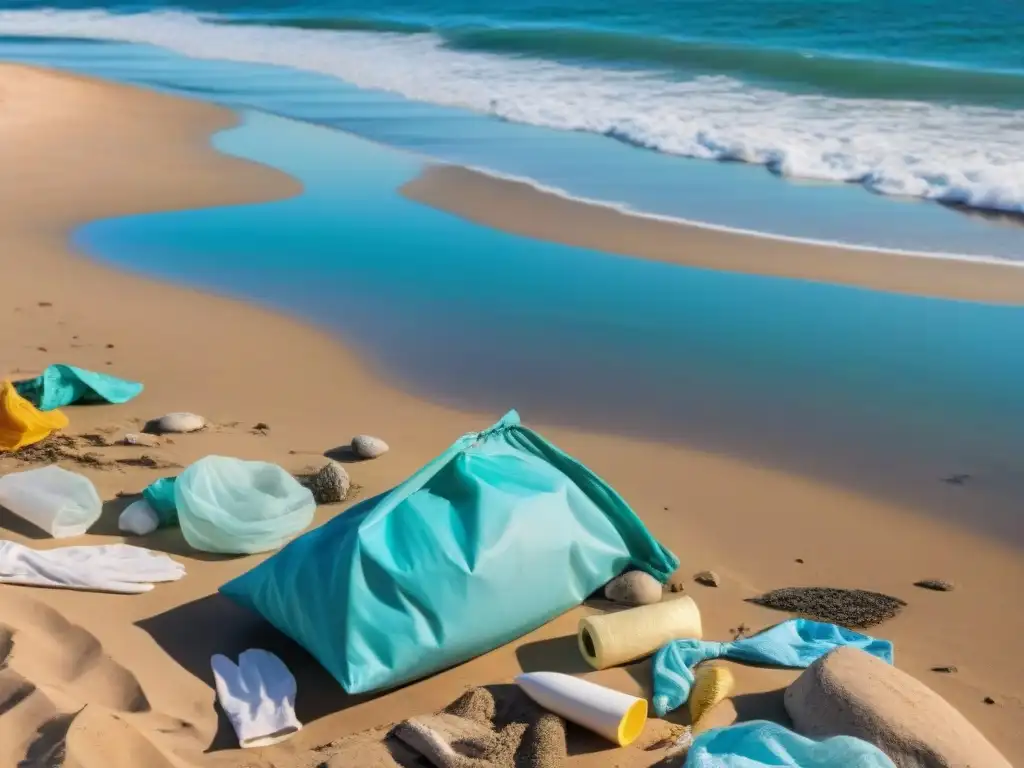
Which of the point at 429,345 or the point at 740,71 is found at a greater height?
the point at 740,71

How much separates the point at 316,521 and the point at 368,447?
2.35 ft

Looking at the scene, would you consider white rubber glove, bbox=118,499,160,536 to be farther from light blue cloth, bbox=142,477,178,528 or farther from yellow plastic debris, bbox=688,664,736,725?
yellow plastic debris, bbox=688,664,736,725

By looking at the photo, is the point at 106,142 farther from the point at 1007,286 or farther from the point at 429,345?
the point at 1007,286

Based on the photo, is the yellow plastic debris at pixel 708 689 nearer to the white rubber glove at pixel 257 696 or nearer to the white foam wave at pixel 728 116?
the white rubber glove at pixel 257 696

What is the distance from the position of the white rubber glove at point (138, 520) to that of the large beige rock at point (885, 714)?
8.36ft

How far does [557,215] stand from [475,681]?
6.58 metres

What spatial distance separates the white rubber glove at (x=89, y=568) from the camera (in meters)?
4.17

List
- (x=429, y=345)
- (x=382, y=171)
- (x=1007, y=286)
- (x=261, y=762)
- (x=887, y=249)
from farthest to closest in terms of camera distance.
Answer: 1. (x=382, y=171)
2. (x=887, y=249)
3. (x=1007, y=286)
4. (x=429, y=345)
5. (x=261, y=762)

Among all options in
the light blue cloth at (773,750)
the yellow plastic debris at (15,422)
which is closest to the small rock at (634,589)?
the light blue cloth at (773,750)

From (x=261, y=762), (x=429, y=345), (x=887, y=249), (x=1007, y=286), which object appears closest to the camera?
(x=261, y=762)

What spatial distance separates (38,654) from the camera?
369cm

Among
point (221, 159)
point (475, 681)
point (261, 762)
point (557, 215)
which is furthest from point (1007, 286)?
point (221, 159)

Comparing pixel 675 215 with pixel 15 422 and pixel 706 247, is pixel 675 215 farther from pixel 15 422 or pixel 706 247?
pixel 15 422

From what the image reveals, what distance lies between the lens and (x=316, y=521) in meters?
4.73
